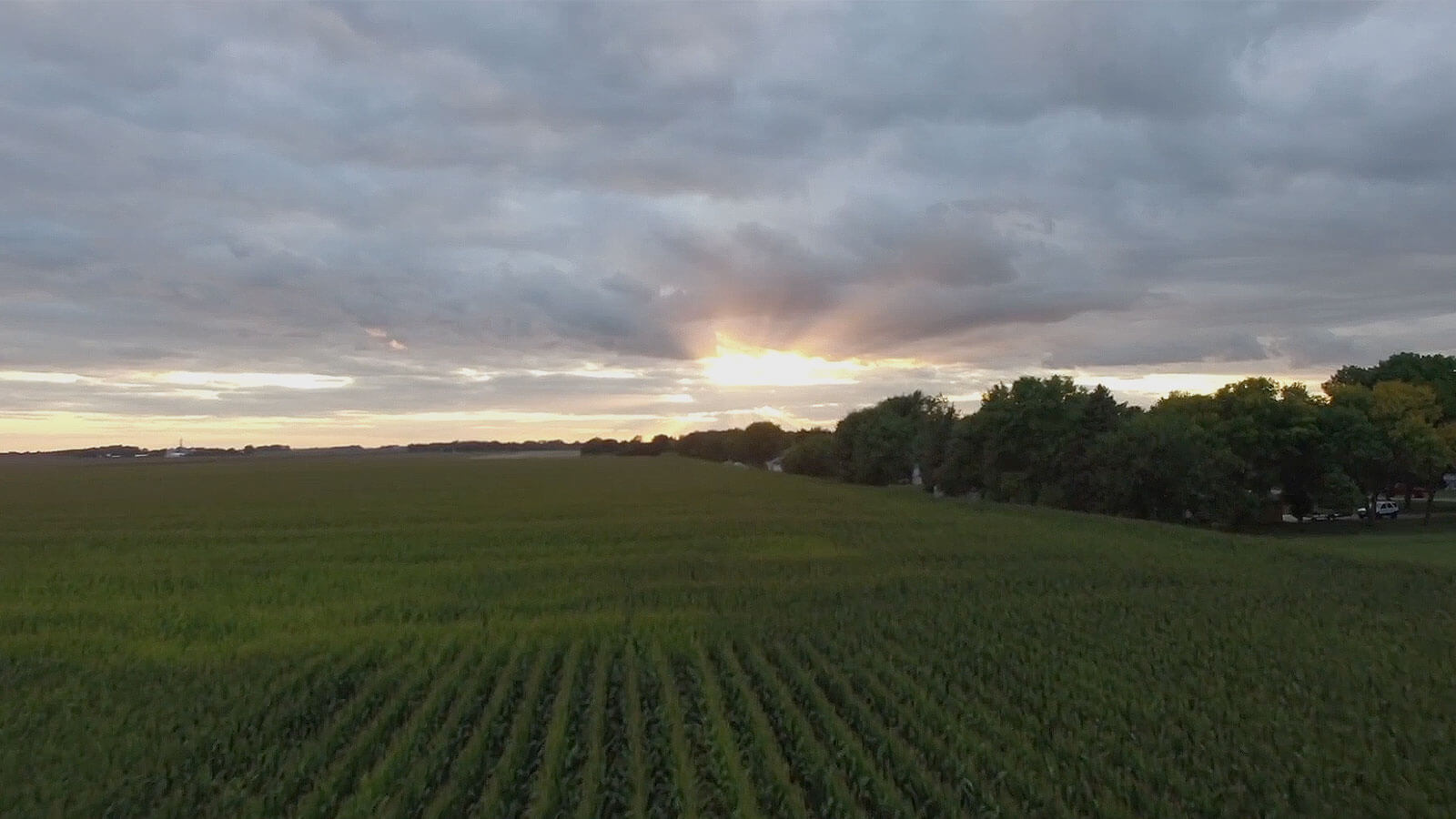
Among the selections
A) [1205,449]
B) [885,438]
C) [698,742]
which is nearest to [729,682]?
[698,742]

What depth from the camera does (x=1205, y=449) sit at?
5153 cm

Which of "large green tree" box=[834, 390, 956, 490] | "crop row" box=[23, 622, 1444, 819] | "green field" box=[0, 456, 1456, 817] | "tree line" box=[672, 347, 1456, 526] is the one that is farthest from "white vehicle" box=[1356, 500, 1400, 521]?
"crop row" box=[23, 622, 1444, 819]

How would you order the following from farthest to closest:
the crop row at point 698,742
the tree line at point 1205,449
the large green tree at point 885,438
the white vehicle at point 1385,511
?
the large green tree at point 885,438 < the white vehicle at point 1385,511 < the tree line at point 1205,449 < the crop row at point 698,742

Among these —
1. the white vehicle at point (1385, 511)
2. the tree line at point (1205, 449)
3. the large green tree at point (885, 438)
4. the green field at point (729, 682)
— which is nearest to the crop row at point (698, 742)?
the green field at point (729, 682)

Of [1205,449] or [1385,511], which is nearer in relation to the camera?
[1205,449]

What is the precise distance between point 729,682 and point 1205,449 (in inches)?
1800

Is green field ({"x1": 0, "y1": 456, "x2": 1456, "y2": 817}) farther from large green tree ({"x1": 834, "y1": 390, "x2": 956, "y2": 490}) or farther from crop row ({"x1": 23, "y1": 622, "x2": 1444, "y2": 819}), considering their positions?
large green tree ({"x1": 834, "y1": 390, "x2": 956, "y2": 490})

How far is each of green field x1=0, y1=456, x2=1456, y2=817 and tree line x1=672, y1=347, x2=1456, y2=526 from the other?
61.2 ft

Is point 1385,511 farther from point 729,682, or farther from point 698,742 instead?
point 698,742

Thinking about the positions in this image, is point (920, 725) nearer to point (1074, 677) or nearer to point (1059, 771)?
point (1059, 771)

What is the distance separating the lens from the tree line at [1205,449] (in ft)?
168

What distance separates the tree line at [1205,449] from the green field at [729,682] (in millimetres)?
18665

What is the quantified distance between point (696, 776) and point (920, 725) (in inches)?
132

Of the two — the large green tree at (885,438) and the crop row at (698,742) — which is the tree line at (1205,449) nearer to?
the large green tree at (885,438)
